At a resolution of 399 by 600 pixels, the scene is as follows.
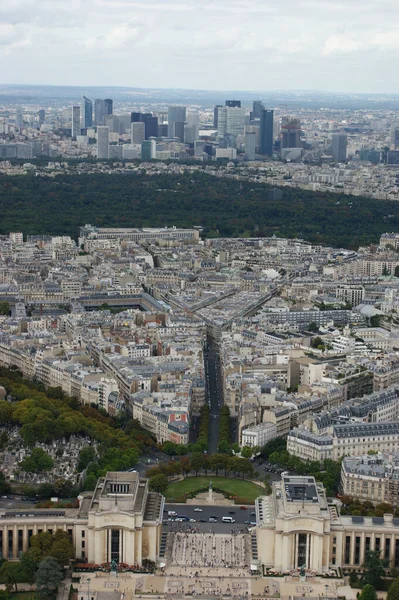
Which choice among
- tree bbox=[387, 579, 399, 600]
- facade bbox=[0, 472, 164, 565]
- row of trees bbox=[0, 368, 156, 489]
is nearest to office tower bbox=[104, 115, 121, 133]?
row of trees bbox=[0, 368, 156, 489]

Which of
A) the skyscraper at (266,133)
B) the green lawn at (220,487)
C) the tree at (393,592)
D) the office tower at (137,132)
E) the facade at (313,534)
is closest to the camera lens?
the tree at (393,592)

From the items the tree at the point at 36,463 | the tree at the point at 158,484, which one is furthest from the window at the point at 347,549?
the tree at the point at 36,463

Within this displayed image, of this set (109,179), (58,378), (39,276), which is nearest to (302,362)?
(58,378)

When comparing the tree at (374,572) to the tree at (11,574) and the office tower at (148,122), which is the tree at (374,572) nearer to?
the tree at (11,574)

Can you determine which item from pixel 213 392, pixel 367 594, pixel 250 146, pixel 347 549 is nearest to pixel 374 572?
pixel 367 594

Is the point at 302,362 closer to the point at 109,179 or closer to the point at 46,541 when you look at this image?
the point at 46,541
